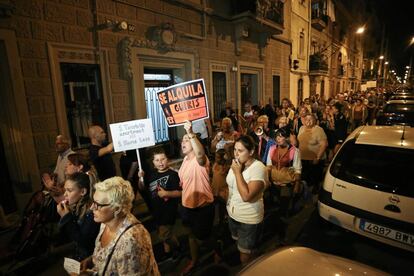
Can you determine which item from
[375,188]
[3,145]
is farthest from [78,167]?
[375,188]

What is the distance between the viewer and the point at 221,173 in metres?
Result: 3.66

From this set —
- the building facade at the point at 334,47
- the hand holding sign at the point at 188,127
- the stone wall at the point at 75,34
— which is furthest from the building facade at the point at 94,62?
the building facade at the point at 334,47

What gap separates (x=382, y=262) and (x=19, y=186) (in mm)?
5920

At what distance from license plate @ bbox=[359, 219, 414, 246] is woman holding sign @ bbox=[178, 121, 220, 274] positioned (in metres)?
1.85

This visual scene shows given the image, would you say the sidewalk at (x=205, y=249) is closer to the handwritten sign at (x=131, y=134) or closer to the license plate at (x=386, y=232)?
the license plate at (x=386, y=232)

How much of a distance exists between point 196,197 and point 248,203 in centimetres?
70

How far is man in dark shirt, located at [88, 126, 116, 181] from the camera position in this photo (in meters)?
3.81

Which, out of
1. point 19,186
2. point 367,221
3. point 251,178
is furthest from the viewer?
point 19,186

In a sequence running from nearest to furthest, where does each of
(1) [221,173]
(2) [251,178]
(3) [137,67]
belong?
1. (2) [251,178]
2. (1) [221,173]
3. (3) [137,67]

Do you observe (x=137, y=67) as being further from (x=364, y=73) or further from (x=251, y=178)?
(x=364, y=73)

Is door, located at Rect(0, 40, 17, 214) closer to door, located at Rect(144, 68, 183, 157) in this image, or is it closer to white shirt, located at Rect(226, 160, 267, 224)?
door, located at Rect(144, 68, 183, 157)

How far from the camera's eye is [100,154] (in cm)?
379

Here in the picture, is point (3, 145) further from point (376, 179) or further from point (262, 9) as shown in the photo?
point (262, 9)

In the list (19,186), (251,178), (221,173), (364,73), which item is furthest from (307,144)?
(364,73)
